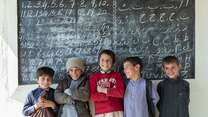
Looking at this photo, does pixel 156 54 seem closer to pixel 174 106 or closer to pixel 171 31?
pixel 171 31

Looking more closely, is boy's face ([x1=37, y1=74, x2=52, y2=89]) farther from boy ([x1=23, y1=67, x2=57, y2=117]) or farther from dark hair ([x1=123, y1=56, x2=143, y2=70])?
dark hair ([x1=123, y1=56, x2=143, y2=70])

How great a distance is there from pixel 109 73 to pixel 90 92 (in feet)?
0.75

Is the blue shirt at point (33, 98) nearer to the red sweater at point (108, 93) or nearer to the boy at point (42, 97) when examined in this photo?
the boy at point (42, 97)

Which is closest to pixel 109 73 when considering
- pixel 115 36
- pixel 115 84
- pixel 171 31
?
pixel 115 84

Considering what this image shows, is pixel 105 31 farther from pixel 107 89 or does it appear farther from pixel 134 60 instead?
pixel 107 89

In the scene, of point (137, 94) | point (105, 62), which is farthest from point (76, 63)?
point (137, 94)

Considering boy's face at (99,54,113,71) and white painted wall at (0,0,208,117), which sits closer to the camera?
boy's face at (99,54,113,71)

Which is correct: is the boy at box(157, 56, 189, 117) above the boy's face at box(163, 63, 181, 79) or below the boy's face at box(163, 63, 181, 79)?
below

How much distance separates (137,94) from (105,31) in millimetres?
745

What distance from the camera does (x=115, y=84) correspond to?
10.7 feet

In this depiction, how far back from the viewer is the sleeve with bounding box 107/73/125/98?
10.4ft

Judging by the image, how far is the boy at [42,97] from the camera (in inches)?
127

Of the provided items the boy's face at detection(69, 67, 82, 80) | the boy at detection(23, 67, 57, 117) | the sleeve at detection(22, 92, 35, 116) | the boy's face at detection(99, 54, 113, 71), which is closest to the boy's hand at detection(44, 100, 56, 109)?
the boy at detection(23, 67, 57, 117)

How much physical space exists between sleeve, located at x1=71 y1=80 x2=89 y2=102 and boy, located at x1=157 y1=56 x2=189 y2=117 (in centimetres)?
63
